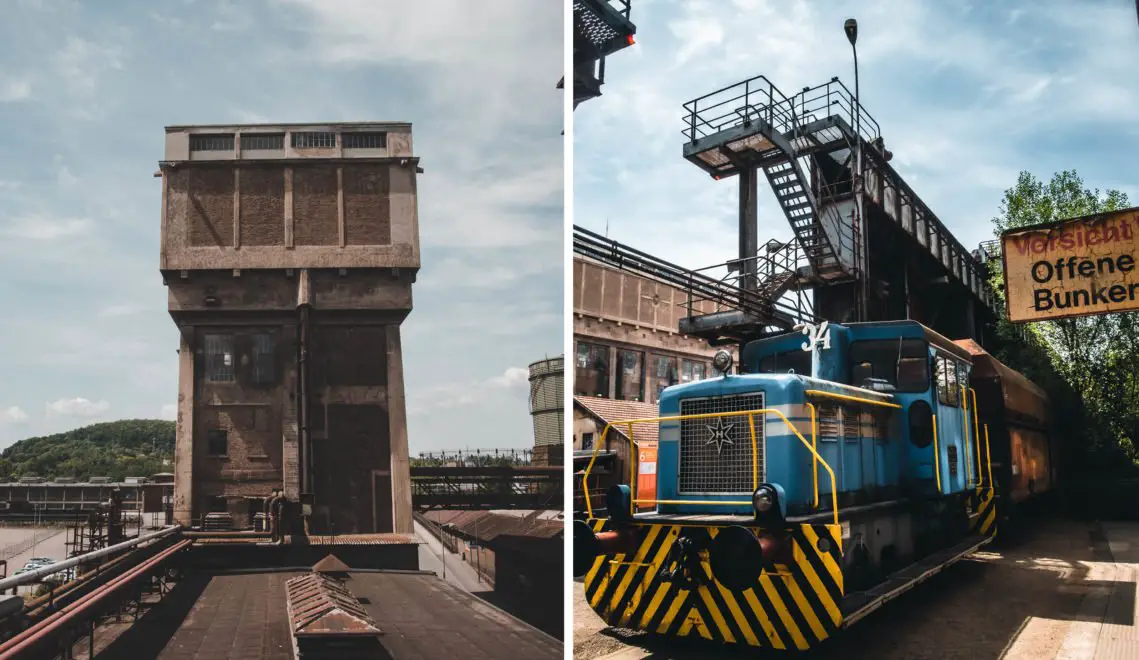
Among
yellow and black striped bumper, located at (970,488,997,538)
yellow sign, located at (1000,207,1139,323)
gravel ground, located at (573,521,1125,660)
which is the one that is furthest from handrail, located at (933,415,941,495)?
yellow and black striped bumper, located at (970,488,997,538)

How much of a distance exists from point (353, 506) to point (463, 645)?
858 mm

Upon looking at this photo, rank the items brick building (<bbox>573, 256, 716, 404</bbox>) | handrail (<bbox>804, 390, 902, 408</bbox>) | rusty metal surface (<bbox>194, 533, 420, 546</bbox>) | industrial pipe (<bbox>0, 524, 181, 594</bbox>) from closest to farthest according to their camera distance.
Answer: industrial pipe (<bbox>0, 524, 181, 594</bbox>) → rusty metal surface (<bbox>194, 533, 420, 546</bbox>) → handrail (<bbox>804, 390, 902, 408</bbox>) → brick building (<bbox>573, 256, 716, 404</bbox>)

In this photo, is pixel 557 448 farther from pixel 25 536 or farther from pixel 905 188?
pixel 905 188

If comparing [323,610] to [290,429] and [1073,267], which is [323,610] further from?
[1073,267]

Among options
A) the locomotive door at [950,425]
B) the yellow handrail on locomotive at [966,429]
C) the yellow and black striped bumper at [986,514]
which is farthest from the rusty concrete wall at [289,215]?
the yellow and black striped bumper at [986,514]

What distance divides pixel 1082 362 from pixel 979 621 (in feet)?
35.1

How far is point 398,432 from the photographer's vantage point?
12.4 feet

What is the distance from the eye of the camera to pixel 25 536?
3002 mm

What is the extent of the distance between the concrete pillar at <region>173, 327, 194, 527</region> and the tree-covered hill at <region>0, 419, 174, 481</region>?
0.24 ft

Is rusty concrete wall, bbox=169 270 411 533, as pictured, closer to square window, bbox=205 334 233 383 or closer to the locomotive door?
square window, bbox=205 334 233 383

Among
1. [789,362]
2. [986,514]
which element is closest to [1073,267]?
[789,362]

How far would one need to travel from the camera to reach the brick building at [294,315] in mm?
3494

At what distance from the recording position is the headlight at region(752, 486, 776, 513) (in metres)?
5.14

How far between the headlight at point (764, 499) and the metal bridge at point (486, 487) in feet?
4.85
